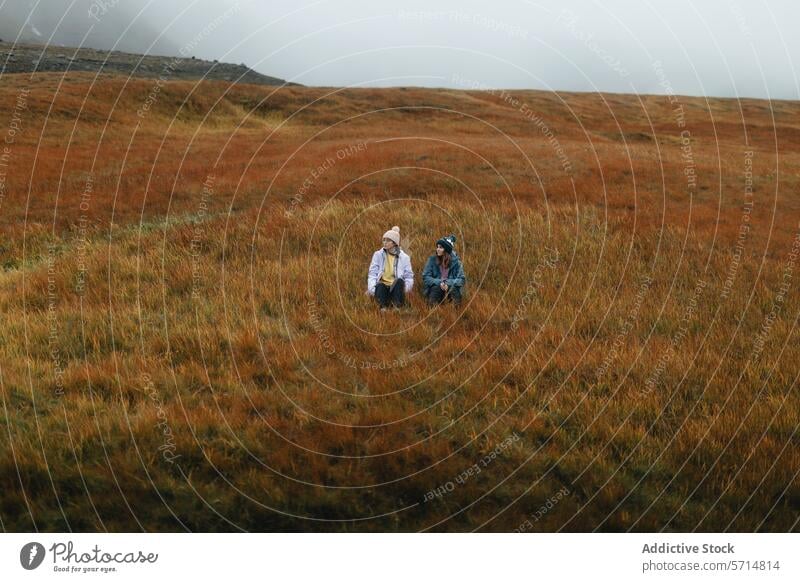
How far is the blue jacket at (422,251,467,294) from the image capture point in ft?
27.6

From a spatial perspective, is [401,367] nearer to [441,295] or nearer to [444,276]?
[441,295]

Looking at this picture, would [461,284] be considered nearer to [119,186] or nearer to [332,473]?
[332,473]

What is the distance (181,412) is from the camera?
5.01 m

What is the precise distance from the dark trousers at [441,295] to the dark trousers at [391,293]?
18.3 inches

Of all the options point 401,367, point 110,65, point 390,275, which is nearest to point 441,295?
point 390,275

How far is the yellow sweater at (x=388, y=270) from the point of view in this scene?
863 cm

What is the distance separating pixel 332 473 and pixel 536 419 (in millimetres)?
2067

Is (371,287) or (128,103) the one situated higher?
(128,103)

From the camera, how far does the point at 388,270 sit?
865cm

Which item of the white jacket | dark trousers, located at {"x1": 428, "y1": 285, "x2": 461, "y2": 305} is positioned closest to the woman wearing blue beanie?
dark trousers, located at {"x1": 428, "y1": 285, "x2": 461, "y2": 305}

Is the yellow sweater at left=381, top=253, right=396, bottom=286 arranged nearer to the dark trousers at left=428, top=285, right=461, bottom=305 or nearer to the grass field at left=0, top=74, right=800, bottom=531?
the grass field at left=0, top=74, right=800, bottom=531

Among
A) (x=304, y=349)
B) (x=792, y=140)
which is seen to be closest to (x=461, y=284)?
(x=304, y=349)

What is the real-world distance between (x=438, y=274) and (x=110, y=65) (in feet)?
258

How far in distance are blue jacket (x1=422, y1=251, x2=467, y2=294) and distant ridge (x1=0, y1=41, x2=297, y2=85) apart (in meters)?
57.4
